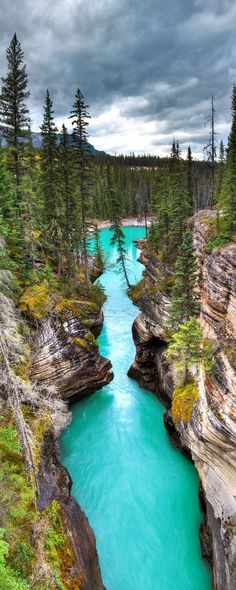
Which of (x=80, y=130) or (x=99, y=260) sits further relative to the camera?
(x=99, y=260)

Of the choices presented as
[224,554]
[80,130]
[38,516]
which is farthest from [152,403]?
[80,130]

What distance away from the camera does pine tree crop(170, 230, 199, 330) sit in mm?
17266

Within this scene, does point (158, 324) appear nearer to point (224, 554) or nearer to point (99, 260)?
point (224, 554)

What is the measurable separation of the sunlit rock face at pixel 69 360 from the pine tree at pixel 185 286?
20.2 ft

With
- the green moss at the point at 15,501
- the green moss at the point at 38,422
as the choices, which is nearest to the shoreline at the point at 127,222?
the green moss at the point at 38,422

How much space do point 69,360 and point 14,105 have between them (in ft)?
52.2

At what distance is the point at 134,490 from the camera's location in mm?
16953

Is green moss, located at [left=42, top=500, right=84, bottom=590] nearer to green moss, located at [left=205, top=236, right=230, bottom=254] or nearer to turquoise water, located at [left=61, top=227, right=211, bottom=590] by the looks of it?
turquoise water, located at [left=61, top=227, right=211, bottom=590]

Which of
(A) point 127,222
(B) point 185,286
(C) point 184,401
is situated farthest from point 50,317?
(A) point 127,222

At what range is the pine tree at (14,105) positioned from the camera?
19578 mm

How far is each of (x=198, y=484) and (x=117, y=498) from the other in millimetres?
4164

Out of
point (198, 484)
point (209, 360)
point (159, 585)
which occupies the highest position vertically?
point (209, 360)

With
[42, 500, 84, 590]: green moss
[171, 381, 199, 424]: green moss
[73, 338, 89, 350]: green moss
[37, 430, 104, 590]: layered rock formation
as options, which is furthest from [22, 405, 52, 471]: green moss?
[73, 338, 89, 350]: green moss

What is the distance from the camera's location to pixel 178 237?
27750 millimetres
